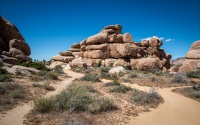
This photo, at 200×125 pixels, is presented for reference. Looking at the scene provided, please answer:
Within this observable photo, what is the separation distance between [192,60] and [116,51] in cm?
1580

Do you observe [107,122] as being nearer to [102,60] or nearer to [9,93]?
[9,93]

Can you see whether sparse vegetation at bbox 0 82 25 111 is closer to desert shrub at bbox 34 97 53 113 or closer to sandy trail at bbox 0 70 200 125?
sandy trail at bbox 0 70 200 125

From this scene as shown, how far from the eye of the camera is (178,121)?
6.17 meters

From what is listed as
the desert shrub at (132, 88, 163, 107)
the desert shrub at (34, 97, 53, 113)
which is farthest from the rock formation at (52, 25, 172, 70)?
the desert shrub at (34, 97, 53, 113)

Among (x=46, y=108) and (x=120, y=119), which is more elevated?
(x=46, y=108)

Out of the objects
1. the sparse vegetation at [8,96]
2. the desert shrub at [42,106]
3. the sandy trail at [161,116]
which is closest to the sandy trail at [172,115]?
the sandy trail at [161,116]

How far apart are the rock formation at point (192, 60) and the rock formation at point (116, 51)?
424 centimetres

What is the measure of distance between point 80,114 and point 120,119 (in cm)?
173

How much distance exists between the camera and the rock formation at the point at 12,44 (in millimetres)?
24400

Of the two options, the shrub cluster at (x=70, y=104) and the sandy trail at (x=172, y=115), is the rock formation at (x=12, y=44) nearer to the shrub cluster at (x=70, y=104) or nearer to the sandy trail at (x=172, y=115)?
the shrub cluster at (x=70, y=104)

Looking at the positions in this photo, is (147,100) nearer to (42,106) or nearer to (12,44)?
(42,106)

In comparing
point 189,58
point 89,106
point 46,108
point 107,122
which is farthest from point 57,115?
point 189,58

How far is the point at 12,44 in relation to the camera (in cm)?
2512

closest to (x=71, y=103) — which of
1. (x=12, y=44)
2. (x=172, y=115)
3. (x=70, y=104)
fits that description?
(x=70, y=104)
